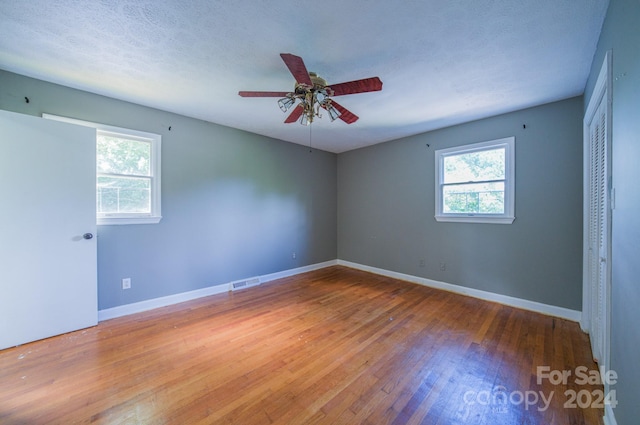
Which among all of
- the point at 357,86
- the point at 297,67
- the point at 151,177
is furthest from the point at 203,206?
the point at 357,86

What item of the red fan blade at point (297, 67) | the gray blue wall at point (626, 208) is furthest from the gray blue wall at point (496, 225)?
the red fan blade at point (297, 67)

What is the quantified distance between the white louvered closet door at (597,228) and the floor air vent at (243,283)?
3902mm

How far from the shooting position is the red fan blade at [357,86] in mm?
1763

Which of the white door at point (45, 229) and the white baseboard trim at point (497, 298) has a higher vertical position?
the white door at point (45, 229)

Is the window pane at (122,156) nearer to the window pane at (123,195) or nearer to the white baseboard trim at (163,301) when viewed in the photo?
the window pane at (123,195)

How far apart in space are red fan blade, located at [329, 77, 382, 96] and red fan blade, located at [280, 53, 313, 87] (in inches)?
8.4

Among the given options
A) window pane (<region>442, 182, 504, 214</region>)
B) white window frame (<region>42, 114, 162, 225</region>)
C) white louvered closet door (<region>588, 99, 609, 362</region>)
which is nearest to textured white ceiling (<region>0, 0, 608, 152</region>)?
white window frame (<region>42, 114, 162, 225</region>)

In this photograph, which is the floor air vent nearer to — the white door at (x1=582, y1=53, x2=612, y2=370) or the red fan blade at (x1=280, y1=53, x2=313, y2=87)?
the red fan blade at (x1=280, y1=53, x2=313, y2=87)

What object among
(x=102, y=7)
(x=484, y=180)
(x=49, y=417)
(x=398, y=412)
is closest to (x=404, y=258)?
(x=484, y=180)

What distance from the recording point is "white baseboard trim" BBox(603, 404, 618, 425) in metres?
1.31

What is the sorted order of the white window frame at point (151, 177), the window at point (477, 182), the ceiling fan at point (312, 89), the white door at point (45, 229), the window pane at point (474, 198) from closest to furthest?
the ceiling fan at point (312, 89) < the white door at point (45, 229) < the white window frame at point (151, 177) < the window at point (477, 182) < the window pane at point (474, 198)

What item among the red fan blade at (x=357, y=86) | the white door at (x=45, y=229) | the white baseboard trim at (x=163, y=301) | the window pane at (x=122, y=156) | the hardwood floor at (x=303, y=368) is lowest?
the hardwood floor at (x=303, y=368)

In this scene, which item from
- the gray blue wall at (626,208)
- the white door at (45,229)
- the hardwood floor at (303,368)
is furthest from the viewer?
the white door at (45,229)

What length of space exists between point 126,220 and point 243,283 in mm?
1833
